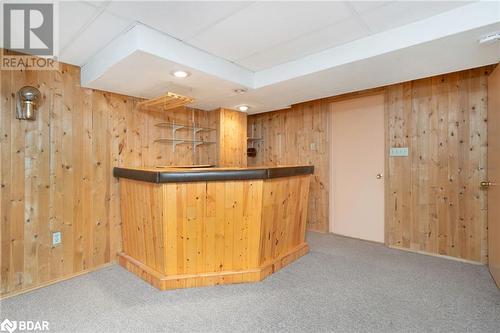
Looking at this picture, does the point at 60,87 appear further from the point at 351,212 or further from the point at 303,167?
the point at 351,212

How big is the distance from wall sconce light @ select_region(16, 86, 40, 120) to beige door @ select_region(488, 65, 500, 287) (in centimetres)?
419

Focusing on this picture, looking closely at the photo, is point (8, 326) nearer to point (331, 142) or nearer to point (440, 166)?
point (331, 142)

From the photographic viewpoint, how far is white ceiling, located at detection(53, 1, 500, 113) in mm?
1729

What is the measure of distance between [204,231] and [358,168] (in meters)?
2.64

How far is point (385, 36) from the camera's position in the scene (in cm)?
204

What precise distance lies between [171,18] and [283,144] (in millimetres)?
3219

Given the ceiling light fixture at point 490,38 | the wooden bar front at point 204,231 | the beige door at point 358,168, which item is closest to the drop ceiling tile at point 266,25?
the ceiling light fixture at point 490,38

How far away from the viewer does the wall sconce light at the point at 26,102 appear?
221 cm

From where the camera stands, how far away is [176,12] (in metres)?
1.76

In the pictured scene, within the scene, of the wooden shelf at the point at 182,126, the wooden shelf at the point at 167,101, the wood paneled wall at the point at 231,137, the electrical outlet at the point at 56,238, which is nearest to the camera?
the electrical outlet at the point at 56,238

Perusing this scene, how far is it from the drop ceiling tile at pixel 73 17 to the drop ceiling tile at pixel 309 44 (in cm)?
135

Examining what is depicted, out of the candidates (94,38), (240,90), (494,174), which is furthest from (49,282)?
(494,174)

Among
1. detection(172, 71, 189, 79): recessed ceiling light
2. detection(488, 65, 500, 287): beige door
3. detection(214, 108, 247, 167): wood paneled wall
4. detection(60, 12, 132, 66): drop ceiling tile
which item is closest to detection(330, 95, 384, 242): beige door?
detection(488, 65, 500, 287): beige door

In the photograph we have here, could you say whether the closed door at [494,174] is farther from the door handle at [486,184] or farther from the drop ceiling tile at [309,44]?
the drop ceiling tile at [309,44]
